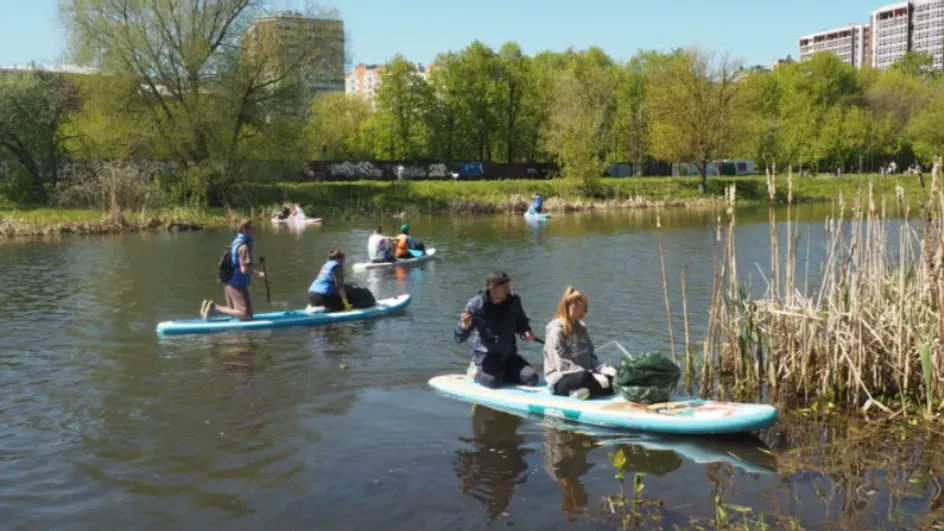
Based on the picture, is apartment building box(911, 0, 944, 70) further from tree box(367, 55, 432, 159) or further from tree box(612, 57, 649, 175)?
tree box(367, 55, 432, 159)

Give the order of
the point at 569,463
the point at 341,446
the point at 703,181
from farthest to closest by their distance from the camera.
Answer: the point at 703,181
the point at 341,446
the point at 569,463

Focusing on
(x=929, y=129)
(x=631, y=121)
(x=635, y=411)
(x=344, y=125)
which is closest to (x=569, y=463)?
(x=635, y=411)

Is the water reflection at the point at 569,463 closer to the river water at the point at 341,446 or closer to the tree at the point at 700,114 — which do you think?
the river water at the point at 341,446

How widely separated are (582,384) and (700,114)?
164 feet

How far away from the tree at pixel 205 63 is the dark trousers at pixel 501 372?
35834 millimetres

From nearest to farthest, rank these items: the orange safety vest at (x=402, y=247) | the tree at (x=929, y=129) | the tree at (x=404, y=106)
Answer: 1. the orange safety vest at (x=402, y=247)
2. the tree at (x=929, y=129)
3. the tree at (x=404, y=106)

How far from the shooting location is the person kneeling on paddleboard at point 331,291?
1582 cm

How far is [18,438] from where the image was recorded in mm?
9383

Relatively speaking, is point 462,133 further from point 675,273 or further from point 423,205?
point 675,273

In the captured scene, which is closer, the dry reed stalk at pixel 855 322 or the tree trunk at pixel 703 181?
the dry reed stalk at pixel 855 322

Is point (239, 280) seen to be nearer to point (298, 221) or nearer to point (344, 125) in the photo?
point (298, 221)

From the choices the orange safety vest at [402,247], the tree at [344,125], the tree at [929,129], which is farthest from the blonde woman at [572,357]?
the tree at [344,125]

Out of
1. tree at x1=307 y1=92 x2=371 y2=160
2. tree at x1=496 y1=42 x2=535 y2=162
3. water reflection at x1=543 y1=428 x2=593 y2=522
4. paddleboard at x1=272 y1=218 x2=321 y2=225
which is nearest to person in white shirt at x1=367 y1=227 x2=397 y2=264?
water reflection at x1=543 y1=428 x2=593 y2=522

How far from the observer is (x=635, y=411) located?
29.4ft
